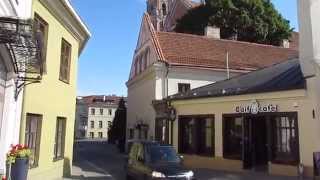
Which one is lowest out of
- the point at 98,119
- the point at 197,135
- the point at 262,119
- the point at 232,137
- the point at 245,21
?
the point at 232,137

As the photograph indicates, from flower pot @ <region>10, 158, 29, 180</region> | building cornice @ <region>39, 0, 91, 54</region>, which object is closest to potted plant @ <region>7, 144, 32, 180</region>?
flower pot @ <region>10, 158, 29, 180</region>

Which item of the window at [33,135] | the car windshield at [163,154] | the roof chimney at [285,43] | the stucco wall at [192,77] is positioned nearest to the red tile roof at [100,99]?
the roof chimney at [285,43]

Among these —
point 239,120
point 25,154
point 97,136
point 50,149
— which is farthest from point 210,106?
point 97,136

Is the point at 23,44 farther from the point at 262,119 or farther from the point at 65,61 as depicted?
the point at 262,119

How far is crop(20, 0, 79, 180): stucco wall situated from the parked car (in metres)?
2.95

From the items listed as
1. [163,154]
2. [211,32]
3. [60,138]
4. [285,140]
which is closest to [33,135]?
[60,138]

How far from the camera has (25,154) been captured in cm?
1098

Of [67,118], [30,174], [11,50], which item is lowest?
[30,174]

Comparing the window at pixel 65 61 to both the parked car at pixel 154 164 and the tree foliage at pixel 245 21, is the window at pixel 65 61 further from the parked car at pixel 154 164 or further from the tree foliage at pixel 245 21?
the tree foliage at pixel 245 21

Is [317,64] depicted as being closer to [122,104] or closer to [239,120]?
[239,120]

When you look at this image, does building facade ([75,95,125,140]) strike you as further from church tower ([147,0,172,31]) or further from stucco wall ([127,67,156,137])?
stucco wall ([127,67,156,137])

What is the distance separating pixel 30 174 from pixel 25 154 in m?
2.92

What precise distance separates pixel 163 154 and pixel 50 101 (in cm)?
437

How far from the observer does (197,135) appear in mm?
24391
